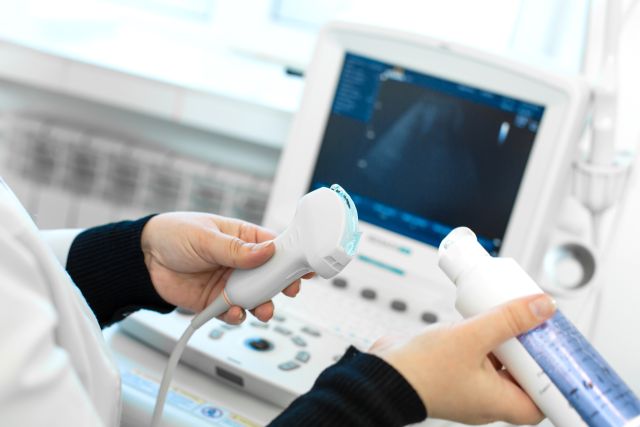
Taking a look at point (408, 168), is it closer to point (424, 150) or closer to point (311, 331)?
point (424, 150)

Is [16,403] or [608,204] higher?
[608,204]

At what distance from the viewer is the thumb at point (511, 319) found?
0.60 m

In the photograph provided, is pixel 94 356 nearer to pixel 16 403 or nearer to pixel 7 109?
pixel 16 403

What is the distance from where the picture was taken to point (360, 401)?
23.8 inches

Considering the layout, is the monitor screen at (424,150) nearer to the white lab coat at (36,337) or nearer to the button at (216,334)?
the button at (216,334)

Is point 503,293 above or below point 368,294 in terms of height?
above

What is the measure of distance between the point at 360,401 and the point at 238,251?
0.23m

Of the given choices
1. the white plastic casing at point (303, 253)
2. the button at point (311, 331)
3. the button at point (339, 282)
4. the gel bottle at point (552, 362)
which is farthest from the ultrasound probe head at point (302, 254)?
the button at point (339, 282)

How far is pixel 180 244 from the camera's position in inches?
33.1

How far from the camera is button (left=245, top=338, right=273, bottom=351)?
94cm

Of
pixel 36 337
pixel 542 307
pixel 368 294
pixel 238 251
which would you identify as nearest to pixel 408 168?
pixel 368 294

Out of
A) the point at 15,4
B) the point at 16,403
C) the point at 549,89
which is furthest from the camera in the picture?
the point at 15,4

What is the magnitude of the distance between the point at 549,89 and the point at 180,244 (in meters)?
0.53

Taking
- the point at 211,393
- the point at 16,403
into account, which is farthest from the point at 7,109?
the point at 16,403
